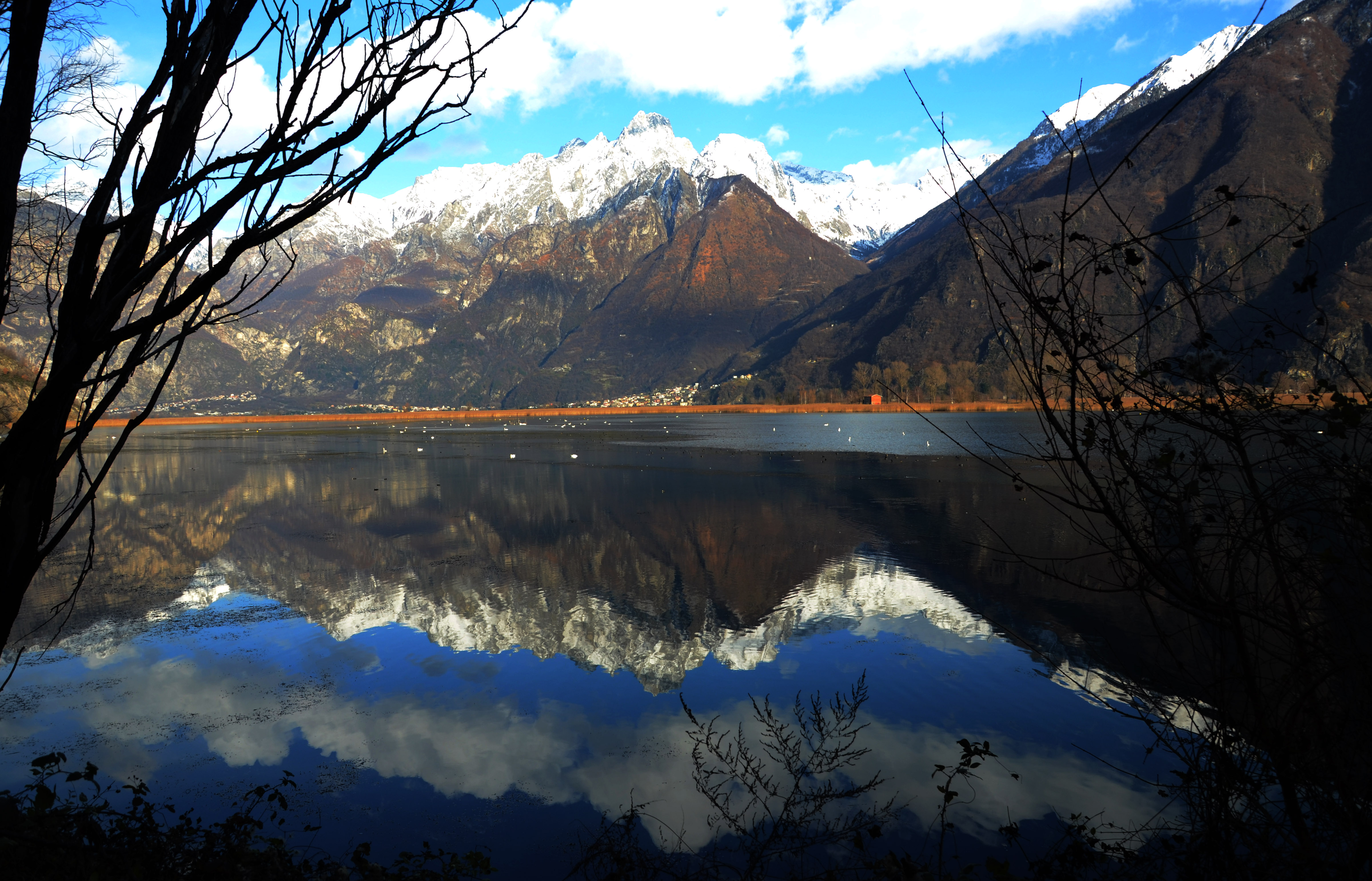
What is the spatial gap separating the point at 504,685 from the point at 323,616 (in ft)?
23.1

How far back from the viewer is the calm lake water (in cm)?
962

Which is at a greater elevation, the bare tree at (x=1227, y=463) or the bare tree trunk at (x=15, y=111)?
the bare tree trunk at (x=15, y=111)

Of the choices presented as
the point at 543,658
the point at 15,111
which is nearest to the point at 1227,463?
the point at 15,111

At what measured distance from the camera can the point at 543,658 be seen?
14953mm

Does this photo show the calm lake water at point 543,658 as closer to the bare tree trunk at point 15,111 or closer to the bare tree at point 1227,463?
the bare tree at point 1227,463

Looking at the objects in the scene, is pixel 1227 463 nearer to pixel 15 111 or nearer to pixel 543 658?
pixel 15 111

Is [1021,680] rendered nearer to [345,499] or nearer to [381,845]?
[381,845]

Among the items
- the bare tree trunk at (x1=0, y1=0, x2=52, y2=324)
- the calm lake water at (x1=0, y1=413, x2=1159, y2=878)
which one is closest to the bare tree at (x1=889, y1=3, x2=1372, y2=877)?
the bare tree trunk at (x1=0, y1=0, x2=52, y2=324)

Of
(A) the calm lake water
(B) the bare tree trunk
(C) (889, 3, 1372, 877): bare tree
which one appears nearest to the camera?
(B) the bare tree trunk

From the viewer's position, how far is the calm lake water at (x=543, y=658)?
962 centimetres

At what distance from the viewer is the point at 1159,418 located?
4996 millimetres

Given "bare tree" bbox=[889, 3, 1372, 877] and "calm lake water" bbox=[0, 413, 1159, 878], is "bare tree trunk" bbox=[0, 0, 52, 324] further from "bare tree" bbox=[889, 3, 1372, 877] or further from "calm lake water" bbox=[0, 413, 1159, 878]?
"calm lake water" bbox=[0, 413, 1159, 878]

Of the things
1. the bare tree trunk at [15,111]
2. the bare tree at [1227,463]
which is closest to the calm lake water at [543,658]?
the bare tree at [1227,463]

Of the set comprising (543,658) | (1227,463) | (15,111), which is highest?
(15,111)
